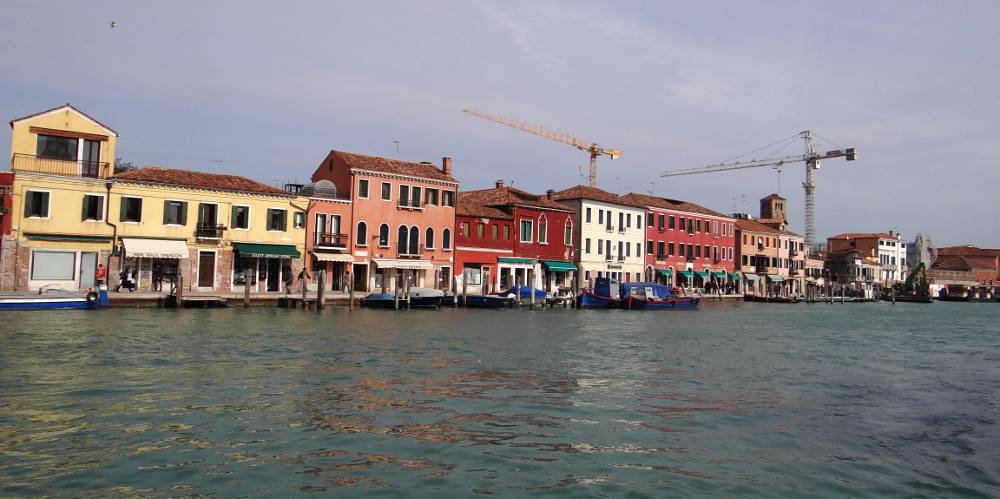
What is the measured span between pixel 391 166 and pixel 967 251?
371ft

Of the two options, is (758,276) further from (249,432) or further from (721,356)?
(249,432)

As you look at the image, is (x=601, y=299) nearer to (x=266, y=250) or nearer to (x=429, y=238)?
(x=429, y=238)

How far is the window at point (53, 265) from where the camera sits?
96.4 ft

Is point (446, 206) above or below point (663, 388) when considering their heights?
Answer: above

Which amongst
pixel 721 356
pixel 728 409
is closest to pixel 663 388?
pixel 728 409

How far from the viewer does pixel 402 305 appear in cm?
3441

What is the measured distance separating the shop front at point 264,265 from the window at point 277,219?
0.88 meters

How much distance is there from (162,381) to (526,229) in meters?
35.4

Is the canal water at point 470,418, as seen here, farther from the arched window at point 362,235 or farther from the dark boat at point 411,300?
the arched window at point 362,235

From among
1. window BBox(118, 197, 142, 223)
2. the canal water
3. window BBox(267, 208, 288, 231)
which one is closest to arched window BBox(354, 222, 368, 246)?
window BBox(267, 208, 288, 231)

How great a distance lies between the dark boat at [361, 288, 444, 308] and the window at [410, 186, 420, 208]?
7.14 metres

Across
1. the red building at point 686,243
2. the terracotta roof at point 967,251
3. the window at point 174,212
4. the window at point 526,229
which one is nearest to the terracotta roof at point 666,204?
the red building at point 686,243

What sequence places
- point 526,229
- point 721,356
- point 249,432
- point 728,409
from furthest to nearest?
point 526,229 → point 721,356 → point 728,409 → point 249,432

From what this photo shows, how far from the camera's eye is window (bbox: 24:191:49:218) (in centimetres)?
2923
